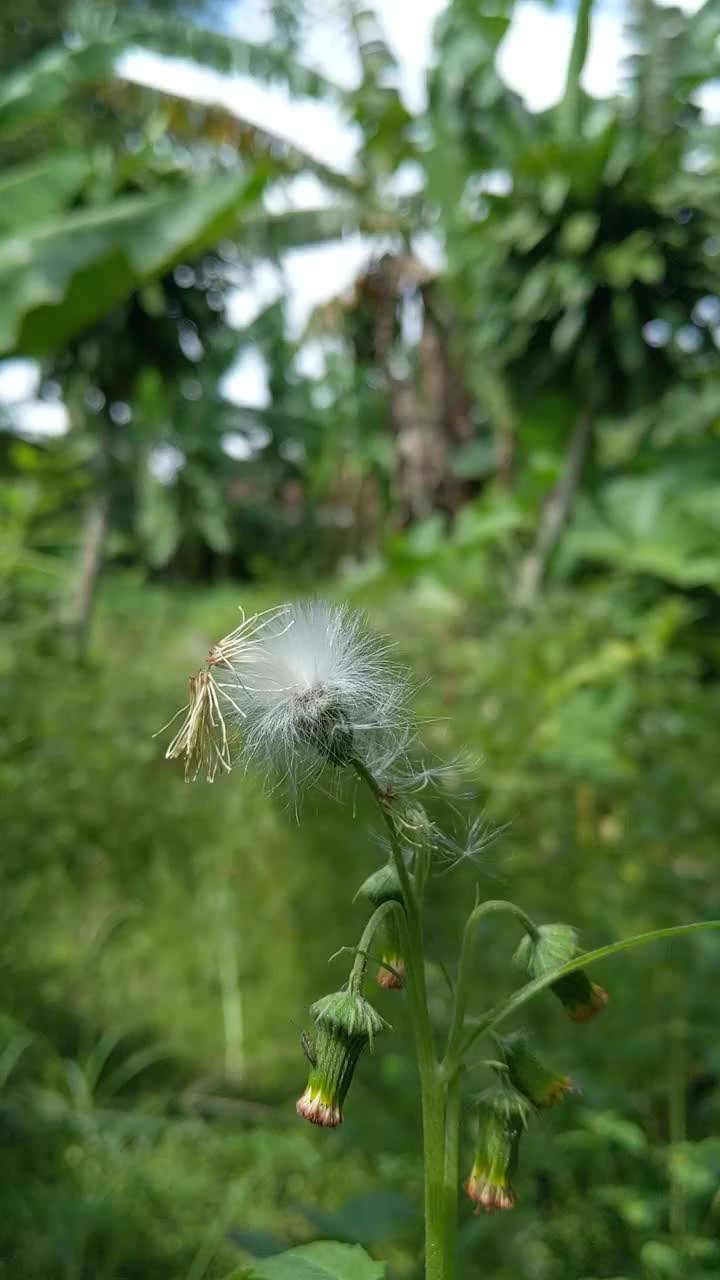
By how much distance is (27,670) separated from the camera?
3166 millimetres

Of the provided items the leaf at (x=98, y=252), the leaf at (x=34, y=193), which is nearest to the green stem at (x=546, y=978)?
the leaf at (x=98, y=252)

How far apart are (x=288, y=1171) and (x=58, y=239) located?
359cm

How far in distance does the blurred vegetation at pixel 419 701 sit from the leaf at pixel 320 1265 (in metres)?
0.26

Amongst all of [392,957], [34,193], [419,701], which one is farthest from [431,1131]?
[34,193]

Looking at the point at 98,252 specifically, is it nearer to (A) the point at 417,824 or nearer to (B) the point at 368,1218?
(B) the point at 368,1218

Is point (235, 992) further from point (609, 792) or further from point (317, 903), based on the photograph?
point (609, 792)

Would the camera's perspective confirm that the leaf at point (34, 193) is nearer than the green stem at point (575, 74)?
No

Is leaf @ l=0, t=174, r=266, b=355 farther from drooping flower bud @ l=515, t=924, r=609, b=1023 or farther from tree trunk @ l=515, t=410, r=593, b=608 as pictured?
drooping flower bud @ l=515, t=924, r=609, b=1023

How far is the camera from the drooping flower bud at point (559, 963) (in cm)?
74

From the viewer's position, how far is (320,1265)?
69 cm

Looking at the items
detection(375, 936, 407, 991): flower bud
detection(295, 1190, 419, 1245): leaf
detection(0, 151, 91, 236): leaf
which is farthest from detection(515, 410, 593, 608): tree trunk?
detection(375, 936, 407, 991): flower bud

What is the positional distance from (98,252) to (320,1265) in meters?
4.18

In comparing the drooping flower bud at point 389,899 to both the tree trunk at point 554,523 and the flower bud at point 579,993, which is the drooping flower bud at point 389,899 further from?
the tree trunk at point 554,523

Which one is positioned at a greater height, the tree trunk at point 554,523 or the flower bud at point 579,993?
the tree trunk at point 554,523
